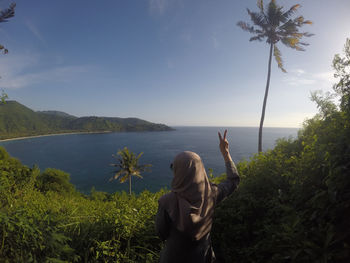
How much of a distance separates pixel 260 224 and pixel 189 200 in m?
1.50

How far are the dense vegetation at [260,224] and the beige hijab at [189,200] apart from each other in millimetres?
808

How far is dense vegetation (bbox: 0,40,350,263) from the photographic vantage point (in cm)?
132

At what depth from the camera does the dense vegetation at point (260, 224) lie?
1320 millimetres

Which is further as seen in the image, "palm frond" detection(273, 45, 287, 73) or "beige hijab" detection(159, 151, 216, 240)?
"palm frond" detection(273, 45, 287, 73)

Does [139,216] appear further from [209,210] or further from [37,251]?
[209,210]

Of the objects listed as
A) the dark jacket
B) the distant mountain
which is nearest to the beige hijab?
the dark jacket

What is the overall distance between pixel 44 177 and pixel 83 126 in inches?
7001

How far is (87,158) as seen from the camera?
7238 cm

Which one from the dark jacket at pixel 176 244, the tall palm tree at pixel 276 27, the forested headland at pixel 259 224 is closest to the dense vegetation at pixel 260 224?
the forested headland at pixel 259 224

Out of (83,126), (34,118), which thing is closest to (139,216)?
(83,126)

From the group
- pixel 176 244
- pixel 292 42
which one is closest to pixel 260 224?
pixel 176 244

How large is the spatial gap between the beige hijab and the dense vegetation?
81 centimetres

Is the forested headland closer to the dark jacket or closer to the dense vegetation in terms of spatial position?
the dense vegetation

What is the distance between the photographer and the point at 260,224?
2205 mm
